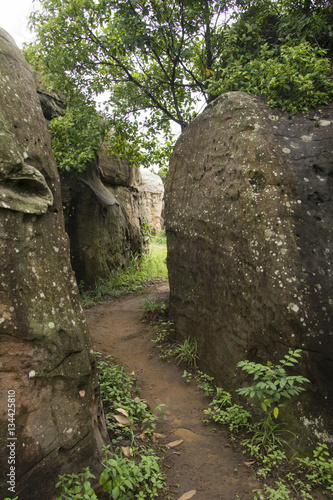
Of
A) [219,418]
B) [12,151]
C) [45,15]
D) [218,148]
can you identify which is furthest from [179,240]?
[45,15]

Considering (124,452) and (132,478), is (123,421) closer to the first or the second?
(124,452)

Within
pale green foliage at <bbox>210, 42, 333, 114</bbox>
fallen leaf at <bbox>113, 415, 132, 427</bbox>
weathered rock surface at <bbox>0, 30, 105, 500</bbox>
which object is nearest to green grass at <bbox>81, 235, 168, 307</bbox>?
fallen leaf at <bbox>113, 415, 132, 427</bbox>

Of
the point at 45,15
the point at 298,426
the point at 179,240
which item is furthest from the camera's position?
the point at 45,15

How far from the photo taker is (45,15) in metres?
5.52

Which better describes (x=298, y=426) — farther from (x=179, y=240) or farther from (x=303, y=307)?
(x=179, y=240)

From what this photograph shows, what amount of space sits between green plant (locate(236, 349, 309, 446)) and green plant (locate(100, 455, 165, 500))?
891 millimetres

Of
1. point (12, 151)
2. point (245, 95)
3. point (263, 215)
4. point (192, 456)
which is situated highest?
point (245, 95)

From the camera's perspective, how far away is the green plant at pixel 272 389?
275cm

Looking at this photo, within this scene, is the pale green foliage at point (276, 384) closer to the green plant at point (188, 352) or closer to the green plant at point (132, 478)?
the green plant at point (132, 478)

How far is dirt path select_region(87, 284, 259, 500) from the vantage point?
2664 millimetres

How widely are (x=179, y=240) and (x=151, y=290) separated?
3.12 metres

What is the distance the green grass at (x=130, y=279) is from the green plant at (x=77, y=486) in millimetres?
4401

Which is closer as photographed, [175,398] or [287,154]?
[287,154]

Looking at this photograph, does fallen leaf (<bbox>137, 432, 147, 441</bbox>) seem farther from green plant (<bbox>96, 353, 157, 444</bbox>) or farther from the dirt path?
the dirt path
